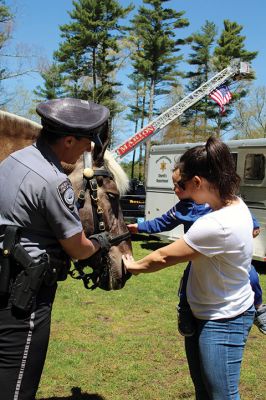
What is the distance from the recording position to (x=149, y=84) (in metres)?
41.7

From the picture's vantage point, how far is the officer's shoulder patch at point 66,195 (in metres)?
1.93

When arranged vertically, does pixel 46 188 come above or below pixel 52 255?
above

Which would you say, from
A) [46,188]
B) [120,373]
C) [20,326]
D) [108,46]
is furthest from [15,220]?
[108,46]

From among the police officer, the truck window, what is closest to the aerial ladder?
the truck window

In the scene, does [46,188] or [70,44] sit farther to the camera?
[70,44]

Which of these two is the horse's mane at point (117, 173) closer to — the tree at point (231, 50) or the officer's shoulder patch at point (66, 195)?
the officer's shoulder patch at point (66, 195)

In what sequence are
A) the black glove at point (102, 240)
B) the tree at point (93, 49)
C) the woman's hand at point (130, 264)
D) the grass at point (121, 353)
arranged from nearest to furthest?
the black glove at point (102, 240)
the woman's hand at point (130, 264)
the grass at point (121, 353)
the tree at point (93, 49)

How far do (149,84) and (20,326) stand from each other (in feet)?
136

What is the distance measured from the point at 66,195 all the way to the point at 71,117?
391 millimetres

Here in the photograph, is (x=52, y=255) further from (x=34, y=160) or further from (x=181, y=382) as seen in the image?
(x=181, y=382)

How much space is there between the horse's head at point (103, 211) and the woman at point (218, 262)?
0.49 meters

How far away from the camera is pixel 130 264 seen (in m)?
2.69

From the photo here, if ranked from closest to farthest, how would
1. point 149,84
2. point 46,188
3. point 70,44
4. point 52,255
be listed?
point 46,188, point 52,255, point 70,44, point 149,84

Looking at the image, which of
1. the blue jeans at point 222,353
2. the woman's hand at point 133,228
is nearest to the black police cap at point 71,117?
the blue jeans at point 222,353
